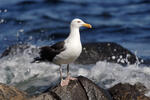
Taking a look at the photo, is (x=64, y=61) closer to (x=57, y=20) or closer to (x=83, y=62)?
(x=83, y=62)

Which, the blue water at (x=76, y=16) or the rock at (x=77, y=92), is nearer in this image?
the rock at (x=77, y=92)

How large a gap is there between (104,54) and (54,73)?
6.38 feet

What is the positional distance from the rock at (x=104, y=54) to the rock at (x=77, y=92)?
367cm

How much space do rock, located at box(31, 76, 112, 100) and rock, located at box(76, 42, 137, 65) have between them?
3.67 m

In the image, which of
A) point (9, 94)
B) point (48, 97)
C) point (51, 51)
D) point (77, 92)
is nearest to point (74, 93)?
point (77, 92)

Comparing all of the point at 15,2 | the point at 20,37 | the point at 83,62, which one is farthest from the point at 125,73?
the point at 15,2

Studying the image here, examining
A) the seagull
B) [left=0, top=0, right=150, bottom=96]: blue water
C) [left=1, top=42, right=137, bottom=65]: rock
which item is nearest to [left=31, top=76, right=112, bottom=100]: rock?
the seagull

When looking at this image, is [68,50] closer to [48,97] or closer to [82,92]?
[82,92]

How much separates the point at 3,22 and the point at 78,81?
11.6m

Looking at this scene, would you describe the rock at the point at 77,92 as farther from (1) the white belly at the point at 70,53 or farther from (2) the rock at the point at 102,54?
(2) the rock at the point at 102,54

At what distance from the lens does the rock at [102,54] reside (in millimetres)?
10773

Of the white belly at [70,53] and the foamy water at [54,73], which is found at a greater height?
the white belly at [70,53]

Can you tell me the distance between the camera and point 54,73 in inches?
385

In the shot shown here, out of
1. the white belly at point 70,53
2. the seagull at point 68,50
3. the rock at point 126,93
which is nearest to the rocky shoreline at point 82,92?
the rock at point 126,93
